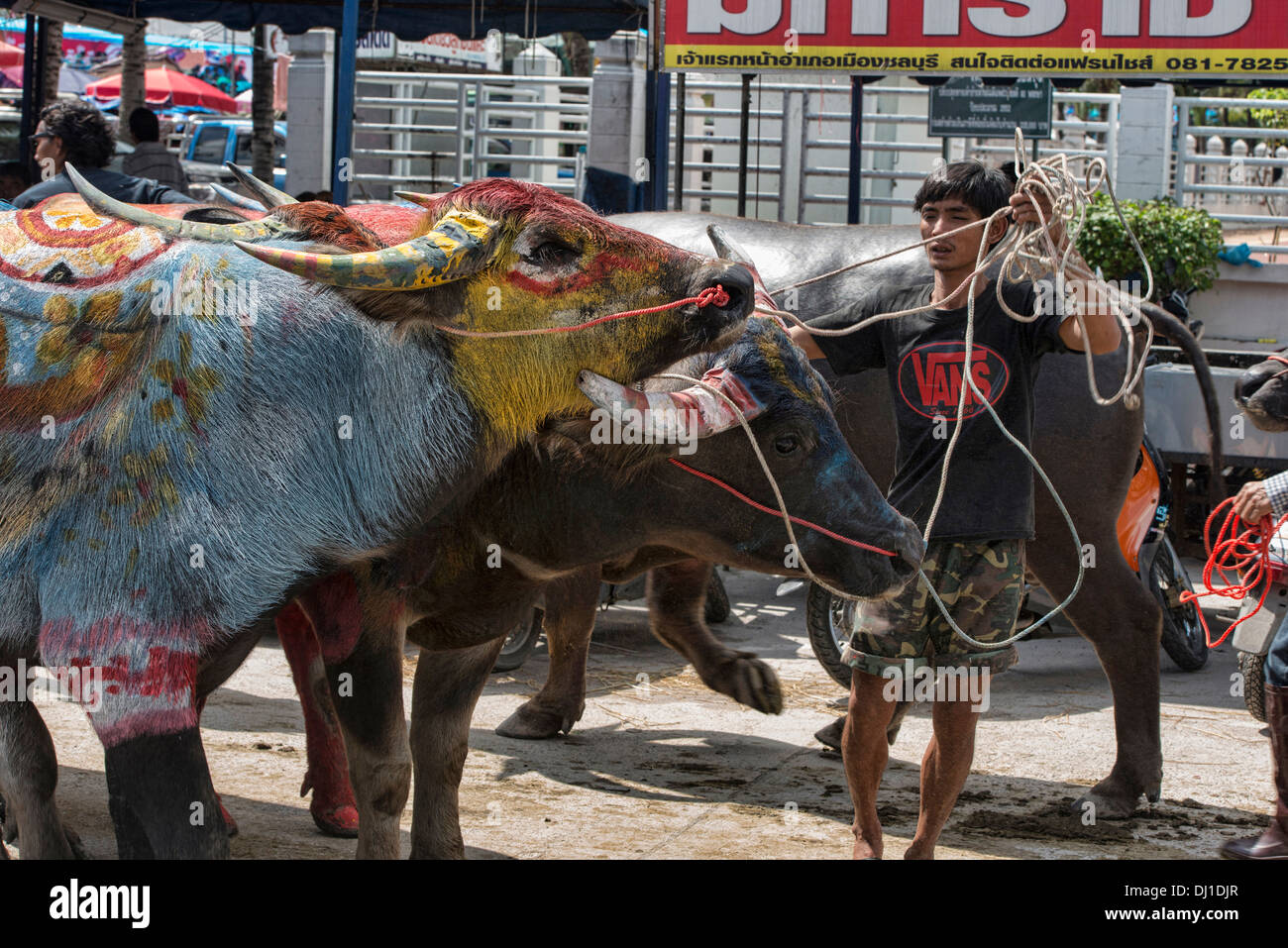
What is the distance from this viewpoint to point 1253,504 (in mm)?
4363

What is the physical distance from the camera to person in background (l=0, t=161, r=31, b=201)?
28.7 feet

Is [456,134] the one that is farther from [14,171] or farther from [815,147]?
[14,171]

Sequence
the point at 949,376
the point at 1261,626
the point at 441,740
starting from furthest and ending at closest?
1. the point at 1261,626
2. the point at 949,376
3. the point at 441,740

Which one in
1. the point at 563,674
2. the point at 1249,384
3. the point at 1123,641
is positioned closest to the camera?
the point at 1249,384

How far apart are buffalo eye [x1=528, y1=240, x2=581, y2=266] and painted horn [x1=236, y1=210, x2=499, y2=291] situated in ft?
0.35

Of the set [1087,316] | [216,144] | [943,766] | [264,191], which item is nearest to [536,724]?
[943,766]

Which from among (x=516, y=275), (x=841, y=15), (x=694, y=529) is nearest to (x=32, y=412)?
(x=516, y=275)

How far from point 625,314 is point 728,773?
2888 millimetres

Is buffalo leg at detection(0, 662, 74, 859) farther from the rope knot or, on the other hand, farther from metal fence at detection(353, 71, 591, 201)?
metal fence at detection(353, 71, 591, 201)

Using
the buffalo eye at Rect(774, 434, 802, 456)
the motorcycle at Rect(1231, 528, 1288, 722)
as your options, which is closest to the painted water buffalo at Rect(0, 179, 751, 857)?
the buffalo eye at Rect(774, 434, 802, 456)

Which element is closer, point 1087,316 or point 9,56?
point 1087,316

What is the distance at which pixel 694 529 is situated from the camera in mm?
3990

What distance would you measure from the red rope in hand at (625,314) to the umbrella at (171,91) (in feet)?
75.2

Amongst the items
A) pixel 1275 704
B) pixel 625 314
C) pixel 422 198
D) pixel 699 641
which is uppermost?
pixel 422 198
